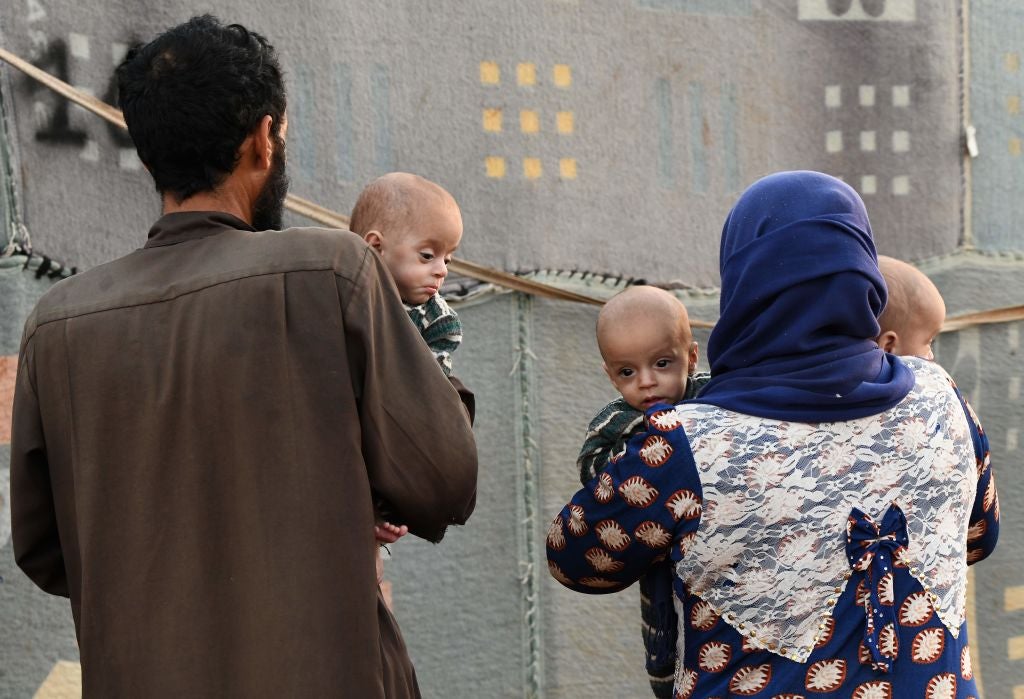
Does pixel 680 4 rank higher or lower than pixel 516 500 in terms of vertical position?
higher

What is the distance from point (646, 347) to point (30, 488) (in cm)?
118

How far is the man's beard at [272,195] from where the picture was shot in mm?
1990

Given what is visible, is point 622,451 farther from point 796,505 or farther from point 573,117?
point 573,117

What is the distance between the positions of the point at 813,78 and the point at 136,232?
6.73ft

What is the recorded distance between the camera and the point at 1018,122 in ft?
13.4

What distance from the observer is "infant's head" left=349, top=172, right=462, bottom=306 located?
2.58m

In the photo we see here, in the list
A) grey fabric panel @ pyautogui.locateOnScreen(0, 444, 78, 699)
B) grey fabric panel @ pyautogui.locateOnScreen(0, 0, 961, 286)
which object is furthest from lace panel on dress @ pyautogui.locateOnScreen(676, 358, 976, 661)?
grey fabric panel @ pyautogui.locateOnScreen(0, 444, 78, 699)

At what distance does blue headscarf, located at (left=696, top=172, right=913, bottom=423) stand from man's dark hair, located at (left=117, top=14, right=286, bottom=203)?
82 centimetres

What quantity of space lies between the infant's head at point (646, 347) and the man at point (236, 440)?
2.39 feet

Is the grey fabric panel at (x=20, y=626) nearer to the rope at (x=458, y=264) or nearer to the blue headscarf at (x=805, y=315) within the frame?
the rope at (x=458, y=264)

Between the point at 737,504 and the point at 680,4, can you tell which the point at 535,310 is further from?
the point at 737,504

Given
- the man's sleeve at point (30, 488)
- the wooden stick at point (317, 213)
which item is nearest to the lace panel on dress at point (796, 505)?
the man's sleeve at point (30, 488)

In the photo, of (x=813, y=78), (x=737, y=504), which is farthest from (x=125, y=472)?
(x=813, y=78)

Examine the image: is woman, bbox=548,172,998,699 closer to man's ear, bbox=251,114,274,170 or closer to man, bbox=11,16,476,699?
man, bbox=11,16,476,699
